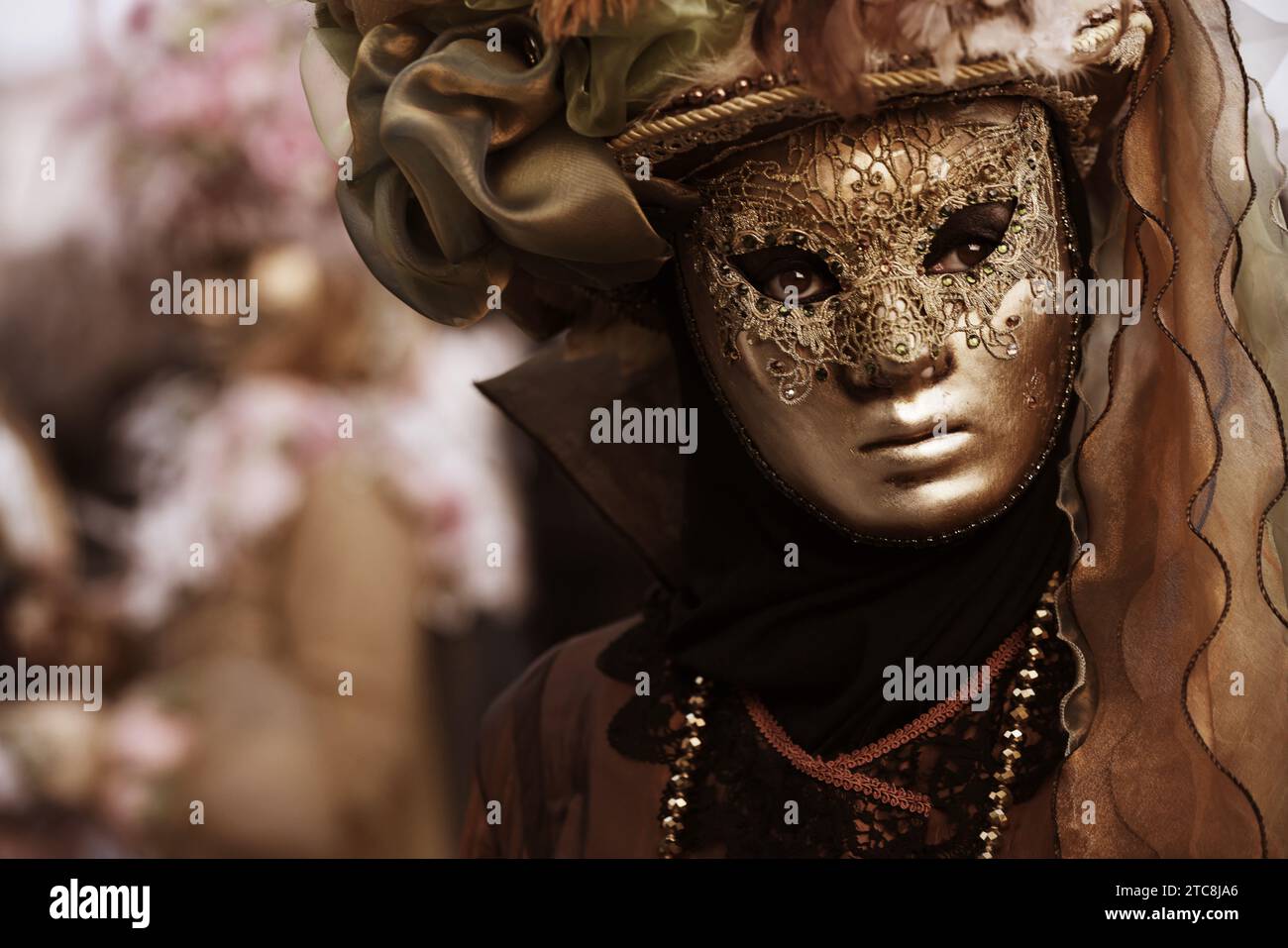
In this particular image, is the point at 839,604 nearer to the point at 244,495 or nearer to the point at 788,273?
the point at 788,273

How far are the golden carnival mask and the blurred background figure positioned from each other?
949mm

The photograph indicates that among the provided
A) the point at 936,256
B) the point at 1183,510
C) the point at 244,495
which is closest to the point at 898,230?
the point at 936,256

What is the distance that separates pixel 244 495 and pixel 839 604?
108 centimetres

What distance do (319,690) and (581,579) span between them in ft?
1.24

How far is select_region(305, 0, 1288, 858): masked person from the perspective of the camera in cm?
94

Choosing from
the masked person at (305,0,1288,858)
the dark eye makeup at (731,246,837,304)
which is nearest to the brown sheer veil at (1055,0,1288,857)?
the masked person at (305,0,1288,858)

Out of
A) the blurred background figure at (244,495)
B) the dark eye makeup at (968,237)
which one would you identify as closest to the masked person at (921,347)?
the dark eye makeup at (968,237)

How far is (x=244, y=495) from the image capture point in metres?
1.92

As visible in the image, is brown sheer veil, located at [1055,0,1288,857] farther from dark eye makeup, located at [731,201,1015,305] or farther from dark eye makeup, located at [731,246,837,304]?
dark eye makeup, located at [731,246,837,304]

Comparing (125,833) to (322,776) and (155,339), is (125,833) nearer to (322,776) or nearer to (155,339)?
(322,776)

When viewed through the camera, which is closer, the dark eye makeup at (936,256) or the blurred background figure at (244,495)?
the dark eye makeup at (936,256)

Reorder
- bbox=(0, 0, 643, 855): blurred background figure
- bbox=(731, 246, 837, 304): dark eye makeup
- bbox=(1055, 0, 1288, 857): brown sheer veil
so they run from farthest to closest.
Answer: bbox=(0, 0, 643, 855): blurred background figure < bbox=(731, 246, 837, 304): dark eye makeup < bbox=(1055, 0, 1288, 857): brown sheer veil

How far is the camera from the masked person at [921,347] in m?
0.94

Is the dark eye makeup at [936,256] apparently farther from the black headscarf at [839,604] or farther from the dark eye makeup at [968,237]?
the black headscarf at [839,604]
